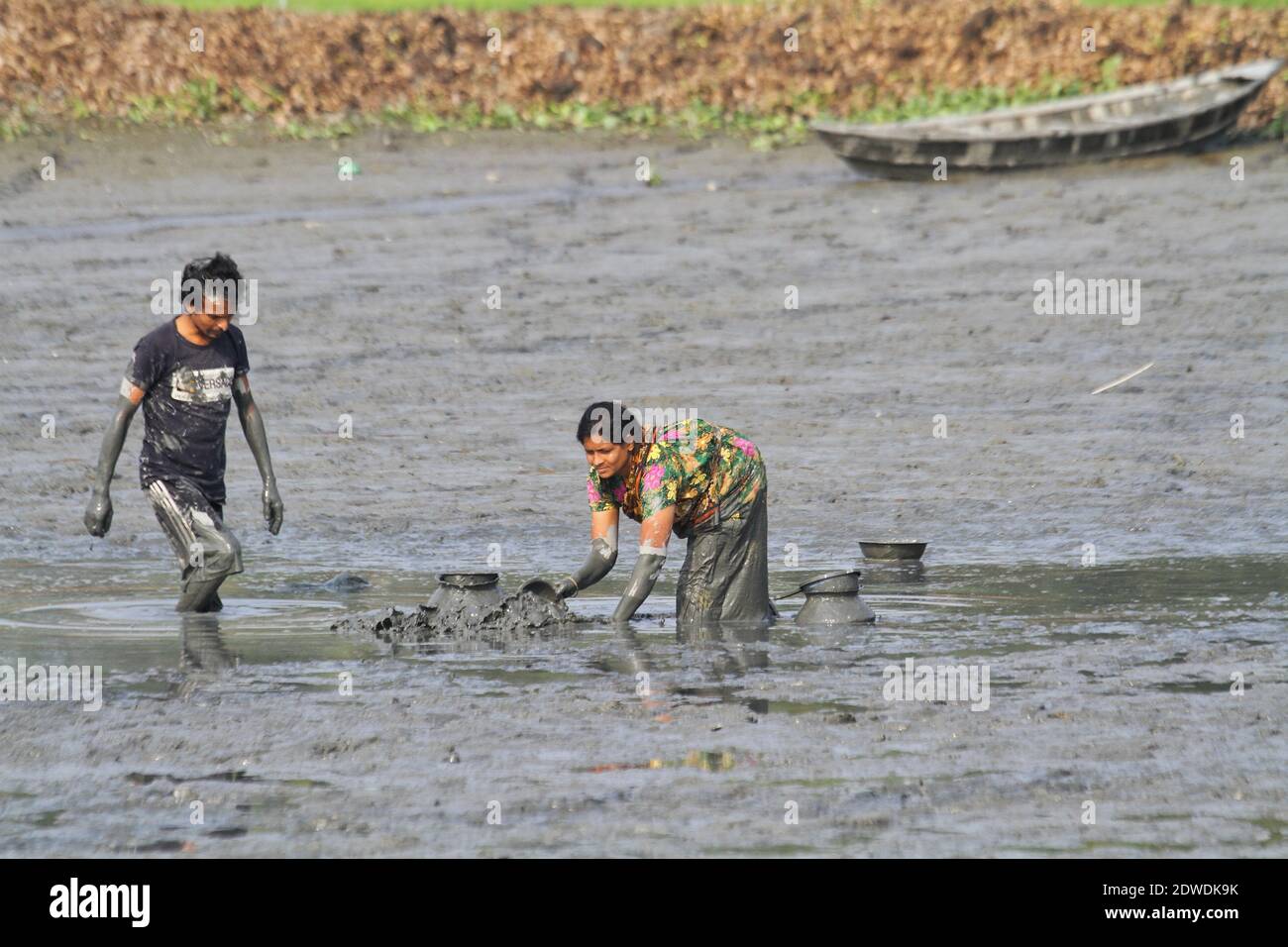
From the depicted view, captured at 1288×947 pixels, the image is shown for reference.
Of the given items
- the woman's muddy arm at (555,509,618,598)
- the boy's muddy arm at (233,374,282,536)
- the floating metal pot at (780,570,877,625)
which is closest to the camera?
the woman's muddy arm at (555,509,618,598)

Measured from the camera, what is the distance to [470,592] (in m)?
10.8

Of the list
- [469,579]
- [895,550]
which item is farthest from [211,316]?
[895,550]

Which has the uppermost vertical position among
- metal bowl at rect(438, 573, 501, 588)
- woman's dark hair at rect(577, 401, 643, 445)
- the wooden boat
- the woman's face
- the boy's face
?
the wooden boat

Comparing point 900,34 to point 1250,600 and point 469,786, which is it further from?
point 469,786

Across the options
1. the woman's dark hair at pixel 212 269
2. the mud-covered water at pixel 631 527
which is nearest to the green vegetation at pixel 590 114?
A: the mud-covered water at pixel 631 527

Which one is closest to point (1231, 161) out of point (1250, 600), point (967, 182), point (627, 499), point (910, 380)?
point (967, 182)

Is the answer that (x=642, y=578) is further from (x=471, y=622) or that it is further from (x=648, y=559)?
(x=471, y=622)

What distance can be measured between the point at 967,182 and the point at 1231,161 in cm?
329

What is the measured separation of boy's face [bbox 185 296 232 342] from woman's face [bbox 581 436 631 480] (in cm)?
206

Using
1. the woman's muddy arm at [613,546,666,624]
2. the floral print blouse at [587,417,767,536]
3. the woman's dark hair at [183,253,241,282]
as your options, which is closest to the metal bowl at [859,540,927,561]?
the floral print blouse at [587,417,767,536]

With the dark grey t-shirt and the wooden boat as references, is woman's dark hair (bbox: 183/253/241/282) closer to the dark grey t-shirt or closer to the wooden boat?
the dark grey t-shirt

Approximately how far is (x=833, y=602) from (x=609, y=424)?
6.33 feet

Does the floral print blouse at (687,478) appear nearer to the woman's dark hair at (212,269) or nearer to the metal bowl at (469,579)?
the metal bowl at (469,579)

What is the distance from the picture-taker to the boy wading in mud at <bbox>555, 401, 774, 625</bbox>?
32.4 ft
